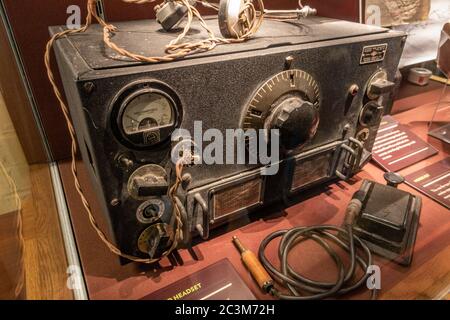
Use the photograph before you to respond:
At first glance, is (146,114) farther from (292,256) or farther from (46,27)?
(46,27)

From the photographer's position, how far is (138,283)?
2.36 feet

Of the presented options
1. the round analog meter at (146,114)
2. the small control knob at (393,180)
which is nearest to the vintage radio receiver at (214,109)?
the round analog meter at (146,114)

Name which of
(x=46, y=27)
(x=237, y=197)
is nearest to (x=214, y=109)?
(x=237, y=197)

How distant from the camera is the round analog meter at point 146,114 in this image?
0.55m

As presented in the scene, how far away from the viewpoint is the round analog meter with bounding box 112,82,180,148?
546 millimetres

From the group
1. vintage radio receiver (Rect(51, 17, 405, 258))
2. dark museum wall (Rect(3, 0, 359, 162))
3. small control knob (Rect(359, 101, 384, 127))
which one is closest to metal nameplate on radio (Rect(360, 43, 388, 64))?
vintage radio receiver (Rect(51, 17, 405, 258))

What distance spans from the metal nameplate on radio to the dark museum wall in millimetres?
402

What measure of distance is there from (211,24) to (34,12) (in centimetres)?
50

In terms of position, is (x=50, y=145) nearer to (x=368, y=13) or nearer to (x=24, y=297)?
(x=24, y=297)

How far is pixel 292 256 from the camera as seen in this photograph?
80 centimetres

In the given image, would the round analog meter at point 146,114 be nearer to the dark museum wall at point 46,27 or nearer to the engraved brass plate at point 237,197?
the engraved brass plate at point 237,197

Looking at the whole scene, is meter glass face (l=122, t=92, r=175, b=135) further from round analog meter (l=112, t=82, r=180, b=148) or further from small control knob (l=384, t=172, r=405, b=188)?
small control knob (l=384, t=172, r=405, b=188)

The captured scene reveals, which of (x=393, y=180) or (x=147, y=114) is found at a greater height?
Result: (x=147, y=114)

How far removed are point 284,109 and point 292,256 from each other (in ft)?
1.21
